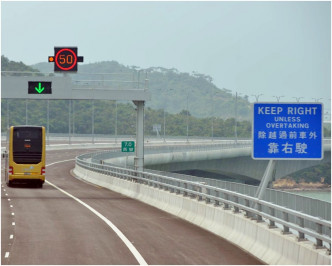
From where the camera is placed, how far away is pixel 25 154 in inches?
2164

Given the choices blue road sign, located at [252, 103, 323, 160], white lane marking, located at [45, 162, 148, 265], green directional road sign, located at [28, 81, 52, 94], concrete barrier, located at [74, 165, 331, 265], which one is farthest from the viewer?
green directional road sign, located at [28, 81, 52, 94]

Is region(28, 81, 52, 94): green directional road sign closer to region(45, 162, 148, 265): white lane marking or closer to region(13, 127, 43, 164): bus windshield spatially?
region(13, 127, 43, 164): bus windshield

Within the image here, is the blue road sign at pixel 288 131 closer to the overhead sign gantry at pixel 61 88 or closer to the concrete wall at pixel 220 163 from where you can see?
the overhead sign gantry at pixel 61 88

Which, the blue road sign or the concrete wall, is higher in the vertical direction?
the blue road sign

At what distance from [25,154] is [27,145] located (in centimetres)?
80

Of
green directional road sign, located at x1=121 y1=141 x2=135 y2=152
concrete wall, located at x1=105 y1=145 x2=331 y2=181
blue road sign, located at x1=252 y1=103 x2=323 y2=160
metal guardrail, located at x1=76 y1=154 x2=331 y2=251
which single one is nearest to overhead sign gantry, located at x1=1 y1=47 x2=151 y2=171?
metal guardrail, located at x1=76 y1=154 x2=331 y2=251

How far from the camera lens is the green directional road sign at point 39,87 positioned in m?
49.8

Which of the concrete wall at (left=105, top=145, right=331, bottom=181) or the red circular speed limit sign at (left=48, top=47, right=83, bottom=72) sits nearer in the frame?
the red circular speed limit sign at (left=48, top=47, right=83, bottom=72)

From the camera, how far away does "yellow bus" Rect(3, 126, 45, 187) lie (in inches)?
2125

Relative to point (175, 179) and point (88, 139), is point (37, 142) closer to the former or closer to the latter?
point (175, 179)

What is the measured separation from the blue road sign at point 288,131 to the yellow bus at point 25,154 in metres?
31.8

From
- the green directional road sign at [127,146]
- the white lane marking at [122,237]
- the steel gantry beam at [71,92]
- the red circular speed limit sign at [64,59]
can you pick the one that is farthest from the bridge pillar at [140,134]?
the white lane marking at [122,237]

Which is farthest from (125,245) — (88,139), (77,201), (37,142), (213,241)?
(88,139)

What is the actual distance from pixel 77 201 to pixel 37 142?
1274 centimetres
